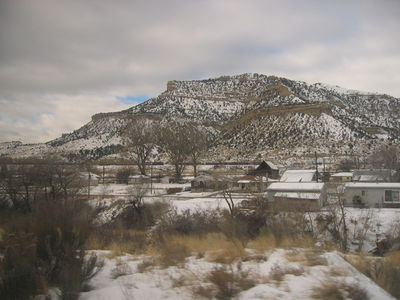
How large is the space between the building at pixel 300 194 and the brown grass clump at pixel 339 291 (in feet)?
86.0

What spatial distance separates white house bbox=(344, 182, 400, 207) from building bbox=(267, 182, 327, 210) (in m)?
2.75

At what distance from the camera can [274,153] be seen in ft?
365

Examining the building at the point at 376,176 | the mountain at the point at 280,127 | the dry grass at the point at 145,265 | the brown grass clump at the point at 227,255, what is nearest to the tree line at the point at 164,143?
the building at the point at 376,176

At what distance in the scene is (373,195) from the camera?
35875 millimetres

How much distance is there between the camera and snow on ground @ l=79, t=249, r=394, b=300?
5.51m

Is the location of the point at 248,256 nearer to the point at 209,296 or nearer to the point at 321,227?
the point at 209,296

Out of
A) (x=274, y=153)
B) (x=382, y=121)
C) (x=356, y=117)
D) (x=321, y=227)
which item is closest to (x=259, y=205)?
(x=321, y=227)

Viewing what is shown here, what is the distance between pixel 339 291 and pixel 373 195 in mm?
34514

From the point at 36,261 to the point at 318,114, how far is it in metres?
142

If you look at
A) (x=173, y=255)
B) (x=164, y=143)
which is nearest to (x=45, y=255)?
(x=173, y=255)

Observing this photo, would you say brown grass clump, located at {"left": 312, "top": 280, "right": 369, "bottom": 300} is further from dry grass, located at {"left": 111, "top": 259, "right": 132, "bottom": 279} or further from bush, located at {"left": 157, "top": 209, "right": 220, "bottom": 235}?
bush, located at {"left": 157, "top": 209, "right": 220, "bottom": 235}

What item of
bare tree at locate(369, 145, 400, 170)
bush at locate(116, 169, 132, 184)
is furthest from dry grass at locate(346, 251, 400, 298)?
bare tree at locate(369, 145, 400, 170)

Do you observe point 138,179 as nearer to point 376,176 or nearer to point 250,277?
point 376,176

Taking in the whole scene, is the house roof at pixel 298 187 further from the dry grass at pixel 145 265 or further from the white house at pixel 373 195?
the dry grass at pixel 145 265
